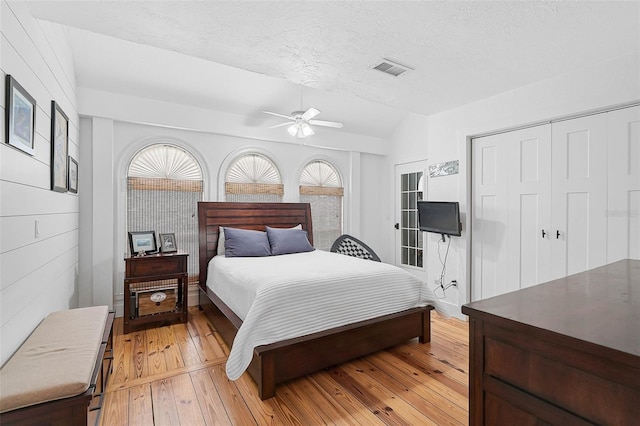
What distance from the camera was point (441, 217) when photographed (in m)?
3.79

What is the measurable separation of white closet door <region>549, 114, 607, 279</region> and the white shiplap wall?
401 centimetres

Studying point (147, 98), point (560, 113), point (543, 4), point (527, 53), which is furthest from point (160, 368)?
point (560, 113)

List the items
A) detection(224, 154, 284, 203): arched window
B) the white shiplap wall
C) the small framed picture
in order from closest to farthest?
the white shiplap wall, the small framed picture, detection(224, 154, 284, 203): arched window

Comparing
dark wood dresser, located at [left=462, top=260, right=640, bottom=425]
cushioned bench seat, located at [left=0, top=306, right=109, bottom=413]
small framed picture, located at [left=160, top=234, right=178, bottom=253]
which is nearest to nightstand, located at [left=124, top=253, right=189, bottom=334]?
small framed picture, located at [left=160, top=234, right=178, bottom=253]

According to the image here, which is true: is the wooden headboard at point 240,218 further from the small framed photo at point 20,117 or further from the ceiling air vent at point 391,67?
the ceiling air vent at point 391,67

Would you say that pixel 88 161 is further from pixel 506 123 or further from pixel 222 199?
pixel 506 123

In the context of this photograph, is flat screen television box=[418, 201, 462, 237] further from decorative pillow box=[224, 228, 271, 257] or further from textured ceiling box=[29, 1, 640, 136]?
decorative pillow box=[224, 228, 271, 257]

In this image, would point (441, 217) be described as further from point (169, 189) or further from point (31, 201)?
point (31, 201)

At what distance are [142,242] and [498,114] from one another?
4.16 meters

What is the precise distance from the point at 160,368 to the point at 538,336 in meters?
2.74

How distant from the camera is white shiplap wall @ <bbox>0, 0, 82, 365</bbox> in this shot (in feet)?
4.99

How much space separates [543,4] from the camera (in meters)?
1.84

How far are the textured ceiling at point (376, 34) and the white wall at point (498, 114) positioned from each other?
0.13m

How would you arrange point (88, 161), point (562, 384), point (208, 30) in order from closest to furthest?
point (562, 384)
point (208, 30)
point (88, 161)
